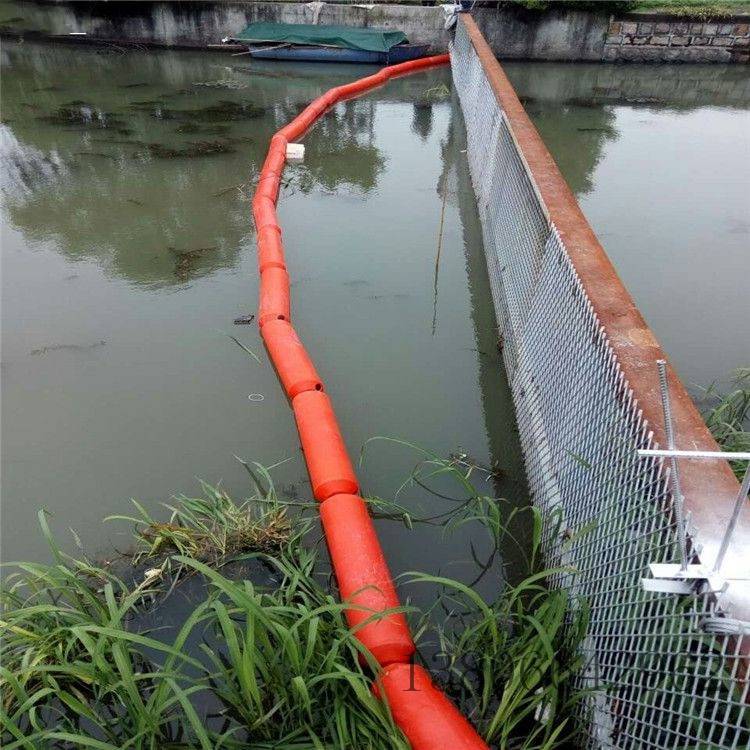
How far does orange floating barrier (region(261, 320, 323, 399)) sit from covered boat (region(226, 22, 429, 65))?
375 inches

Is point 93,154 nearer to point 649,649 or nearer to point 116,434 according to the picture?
point 116,434

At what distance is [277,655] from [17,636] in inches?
35.1

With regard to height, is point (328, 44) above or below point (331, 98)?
above

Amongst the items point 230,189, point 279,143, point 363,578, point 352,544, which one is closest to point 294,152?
point 279,143

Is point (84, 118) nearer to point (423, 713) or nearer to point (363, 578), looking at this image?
point (363, 578)

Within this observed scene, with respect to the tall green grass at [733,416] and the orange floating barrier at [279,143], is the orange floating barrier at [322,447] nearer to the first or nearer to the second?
the tall green grass at [733,416]

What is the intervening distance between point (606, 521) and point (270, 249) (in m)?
3.42

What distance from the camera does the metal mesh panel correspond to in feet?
4.07

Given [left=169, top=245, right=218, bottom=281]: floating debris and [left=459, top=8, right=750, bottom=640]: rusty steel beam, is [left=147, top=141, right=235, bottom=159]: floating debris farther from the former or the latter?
[left=459, top=8, right=750, bottom=640]: rusty steel beam

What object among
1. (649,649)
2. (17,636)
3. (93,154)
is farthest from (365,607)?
(93,154)

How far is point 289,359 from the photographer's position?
3.30 m

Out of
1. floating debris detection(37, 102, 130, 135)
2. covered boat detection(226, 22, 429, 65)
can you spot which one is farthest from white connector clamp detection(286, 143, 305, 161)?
covered boat detection(226, 22, 429, 65)

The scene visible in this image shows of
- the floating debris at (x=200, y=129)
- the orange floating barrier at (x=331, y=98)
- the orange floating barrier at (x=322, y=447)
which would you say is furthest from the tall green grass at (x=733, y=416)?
the orange floating barrier at (x=331, y=98)

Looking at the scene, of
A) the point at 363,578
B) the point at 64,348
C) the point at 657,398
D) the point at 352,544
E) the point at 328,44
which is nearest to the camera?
the point at 657,398
